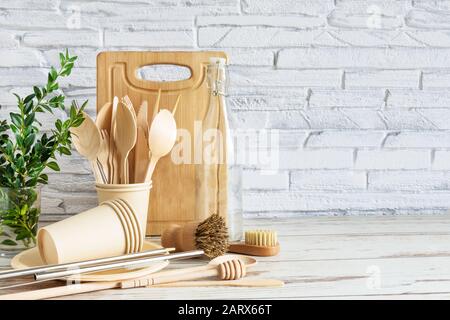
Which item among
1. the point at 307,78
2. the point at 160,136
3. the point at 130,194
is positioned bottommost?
the point at 130,194

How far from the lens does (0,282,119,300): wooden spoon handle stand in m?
0.79

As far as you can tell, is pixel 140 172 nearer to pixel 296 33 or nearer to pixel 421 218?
pixel 296 33

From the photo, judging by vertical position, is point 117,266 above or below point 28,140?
below

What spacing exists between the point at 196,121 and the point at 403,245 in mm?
464

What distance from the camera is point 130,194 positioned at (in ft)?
3.44

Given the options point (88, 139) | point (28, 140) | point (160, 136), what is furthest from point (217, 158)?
point (28, 140)

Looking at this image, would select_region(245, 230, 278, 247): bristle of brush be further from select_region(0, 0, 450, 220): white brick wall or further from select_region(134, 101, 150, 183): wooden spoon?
select_region(0, 0, 450, 220): white brick wall

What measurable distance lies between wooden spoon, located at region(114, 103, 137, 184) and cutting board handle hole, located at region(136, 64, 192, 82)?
0.89 ft

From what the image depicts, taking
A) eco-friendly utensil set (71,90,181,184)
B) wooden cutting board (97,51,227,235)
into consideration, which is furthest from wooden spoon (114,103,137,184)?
wooden cutting board (97,51,227,235)

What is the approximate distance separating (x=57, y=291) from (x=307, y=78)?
794 mm

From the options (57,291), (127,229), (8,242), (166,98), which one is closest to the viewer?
(57,291)

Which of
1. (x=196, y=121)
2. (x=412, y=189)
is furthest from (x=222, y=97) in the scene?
(x=412, y=189)

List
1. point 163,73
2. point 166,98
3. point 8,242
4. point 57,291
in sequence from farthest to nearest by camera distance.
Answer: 1. point 163,73
2. point 166,98
3. point 8,242
4. point 57,291

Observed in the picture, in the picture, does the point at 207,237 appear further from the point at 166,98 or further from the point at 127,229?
the point at 166,98
